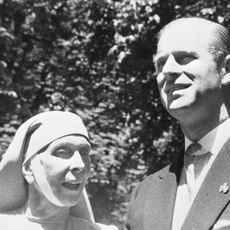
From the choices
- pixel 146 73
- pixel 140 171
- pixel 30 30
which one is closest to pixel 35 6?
pixel 30 30

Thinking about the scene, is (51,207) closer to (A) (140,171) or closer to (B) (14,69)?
(B) (14,69)

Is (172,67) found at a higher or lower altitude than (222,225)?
higher

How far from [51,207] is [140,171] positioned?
10298mm

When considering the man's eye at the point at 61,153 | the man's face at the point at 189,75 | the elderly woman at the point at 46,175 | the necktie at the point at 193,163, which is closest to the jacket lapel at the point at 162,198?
the necktie at the point at 193,163

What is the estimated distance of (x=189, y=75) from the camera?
3592 mm

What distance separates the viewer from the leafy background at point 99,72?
29.6 ft

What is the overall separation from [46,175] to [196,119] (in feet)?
3.30

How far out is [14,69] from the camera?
11.8m

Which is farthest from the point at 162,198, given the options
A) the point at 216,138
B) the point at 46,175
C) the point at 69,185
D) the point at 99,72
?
the point at 99,72

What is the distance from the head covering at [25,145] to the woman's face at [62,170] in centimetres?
5

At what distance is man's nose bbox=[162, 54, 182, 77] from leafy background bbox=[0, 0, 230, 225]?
453 cm

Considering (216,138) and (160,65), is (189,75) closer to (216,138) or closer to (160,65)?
(160,65)

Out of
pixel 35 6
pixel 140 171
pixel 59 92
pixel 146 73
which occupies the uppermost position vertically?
pixel 35 6

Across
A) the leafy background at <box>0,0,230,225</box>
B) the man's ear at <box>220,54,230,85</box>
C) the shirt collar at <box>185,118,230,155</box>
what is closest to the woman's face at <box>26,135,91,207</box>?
the shirt collar at <box>185,118,230,155</box>
